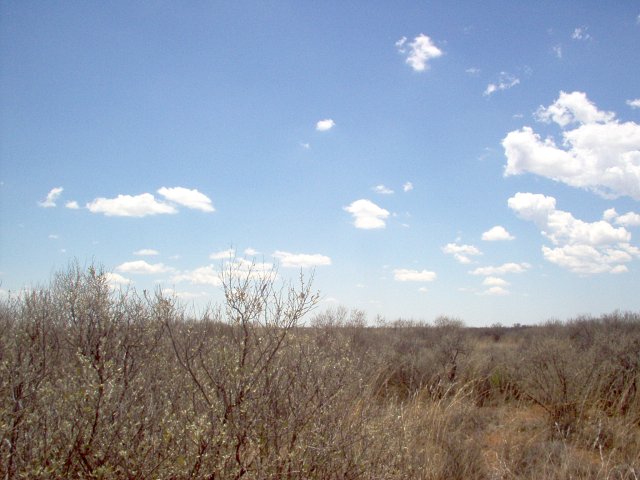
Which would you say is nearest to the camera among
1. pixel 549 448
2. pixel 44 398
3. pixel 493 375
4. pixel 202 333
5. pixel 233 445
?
pixel 44 398

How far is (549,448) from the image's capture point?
265 inches

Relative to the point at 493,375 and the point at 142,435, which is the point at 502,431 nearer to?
the point at 493,375

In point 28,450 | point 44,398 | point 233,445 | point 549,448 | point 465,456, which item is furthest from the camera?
point 549,448


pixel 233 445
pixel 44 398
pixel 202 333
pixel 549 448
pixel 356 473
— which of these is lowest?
pixel 549 448

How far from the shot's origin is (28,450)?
10.3ft

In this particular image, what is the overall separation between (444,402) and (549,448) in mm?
1751

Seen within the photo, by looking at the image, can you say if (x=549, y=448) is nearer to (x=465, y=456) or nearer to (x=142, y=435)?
(x=465, y=456)

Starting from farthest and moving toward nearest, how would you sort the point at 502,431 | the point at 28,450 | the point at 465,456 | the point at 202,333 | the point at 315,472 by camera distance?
the point at 502,431 < the point at 465,456 < the point at 202,333 < the point at 315,472 < the point at 28,450

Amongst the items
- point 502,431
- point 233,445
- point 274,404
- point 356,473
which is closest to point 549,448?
point 502,431

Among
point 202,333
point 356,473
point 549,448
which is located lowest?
point 549,448

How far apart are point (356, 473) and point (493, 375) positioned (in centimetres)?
869

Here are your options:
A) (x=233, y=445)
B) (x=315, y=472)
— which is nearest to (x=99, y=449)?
(x=233, y=445)

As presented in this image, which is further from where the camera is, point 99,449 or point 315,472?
point 315,472

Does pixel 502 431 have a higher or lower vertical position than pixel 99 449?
lower
